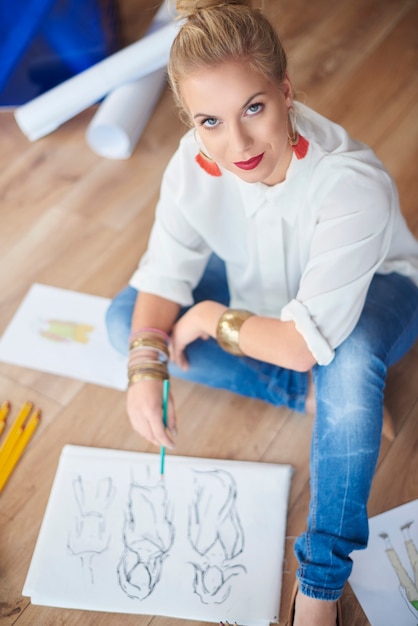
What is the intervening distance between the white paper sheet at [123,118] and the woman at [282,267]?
606 millimetres

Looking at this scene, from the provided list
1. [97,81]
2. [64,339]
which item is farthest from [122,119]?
[64,339]

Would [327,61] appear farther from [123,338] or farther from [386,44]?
[123,338]

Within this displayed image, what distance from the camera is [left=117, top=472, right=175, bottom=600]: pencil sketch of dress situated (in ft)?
3.40

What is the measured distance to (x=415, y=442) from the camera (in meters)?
1.17

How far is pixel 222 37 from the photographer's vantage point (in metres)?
0.78

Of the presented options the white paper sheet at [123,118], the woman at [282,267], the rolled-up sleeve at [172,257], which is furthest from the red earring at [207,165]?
the white paper sheet at [123,118]

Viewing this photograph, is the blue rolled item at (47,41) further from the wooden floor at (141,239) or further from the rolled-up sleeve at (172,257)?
the rolled-up sleeve at (172,257)

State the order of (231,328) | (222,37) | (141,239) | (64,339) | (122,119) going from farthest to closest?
(122,119) → (141,239) → (64,339) → (231,328) → (222,37)

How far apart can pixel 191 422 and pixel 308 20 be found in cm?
130

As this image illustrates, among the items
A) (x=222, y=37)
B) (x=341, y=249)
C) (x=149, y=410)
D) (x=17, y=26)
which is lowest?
(x=149, y=410)

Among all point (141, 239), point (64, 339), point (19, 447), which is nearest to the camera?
point (19, 447)

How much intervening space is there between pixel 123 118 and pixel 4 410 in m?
0.78

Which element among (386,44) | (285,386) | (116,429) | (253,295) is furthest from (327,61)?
(116,429)

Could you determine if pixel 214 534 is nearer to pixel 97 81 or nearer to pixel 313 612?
pixel 313 612
